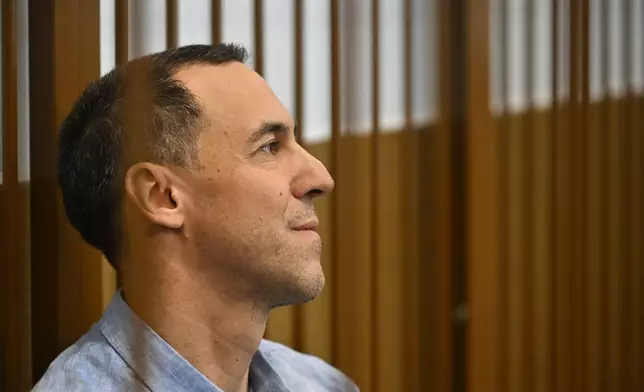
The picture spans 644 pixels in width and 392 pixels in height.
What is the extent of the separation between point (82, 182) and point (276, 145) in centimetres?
21

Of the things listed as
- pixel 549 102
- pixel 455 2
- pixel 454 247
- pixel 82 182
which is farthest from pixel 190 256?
pixel 549 102

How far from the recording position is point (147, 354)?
790 millimetres

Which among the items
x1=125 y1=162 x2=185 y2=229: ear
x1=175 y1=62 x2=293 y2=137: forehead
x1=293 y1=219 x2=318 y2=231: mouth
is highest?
x1=175 y1=62 x2=293 y2=137: forehead

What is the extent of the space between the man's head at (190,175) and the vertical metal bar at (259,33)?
0.06 metres

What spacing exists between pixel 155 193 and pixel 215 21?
21 cm

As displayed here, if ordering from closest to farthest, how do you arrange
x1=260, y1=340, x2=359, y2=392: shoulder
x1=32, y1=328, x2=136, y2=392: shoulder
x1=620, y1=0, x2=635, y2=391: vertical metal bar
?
x1=32, y1=328, x2=136, y2=392: shoulder
x1=260, y1=340, x2=359, y2=392: shoulder
x1=620, y1=0, x2=635, y2=391: vertical metal bar

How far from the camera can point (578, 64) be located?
3.71 ft

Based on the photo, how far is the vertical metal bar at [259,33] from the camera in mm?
880

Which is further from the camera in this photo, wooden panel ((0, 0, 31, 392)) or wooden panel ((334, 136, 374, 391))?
wooden panel ((334, 136, 374, 391))

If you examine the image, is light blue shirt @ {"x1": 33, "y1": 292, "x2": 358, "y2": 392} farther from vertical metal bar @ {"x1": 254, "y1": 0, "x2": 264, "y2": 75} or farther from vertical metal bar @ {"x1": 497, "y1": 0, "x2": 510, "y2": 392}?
vertical metal bar @ {"x1": 497, "y1": 0, "x2": 510, "y2": 392}

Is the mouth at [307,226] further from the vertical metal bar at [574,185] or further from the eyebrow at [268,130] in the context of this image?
the vertical metal bar at [574,185]

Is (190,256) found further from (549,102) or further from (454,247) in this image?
(549,102)

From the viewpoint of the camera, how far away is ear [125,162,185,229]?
788mm

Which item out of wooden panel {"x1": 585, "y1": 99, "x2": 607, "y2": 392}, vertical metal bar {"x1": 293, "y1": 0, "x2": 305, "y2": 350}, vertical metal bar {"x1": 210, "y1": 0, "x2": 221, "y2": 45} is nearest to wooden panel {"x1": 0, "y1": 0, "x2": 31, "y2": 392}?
vertical metal bar {"x1": 210, "y1": 0, "x2": 221, "y2": 45}
